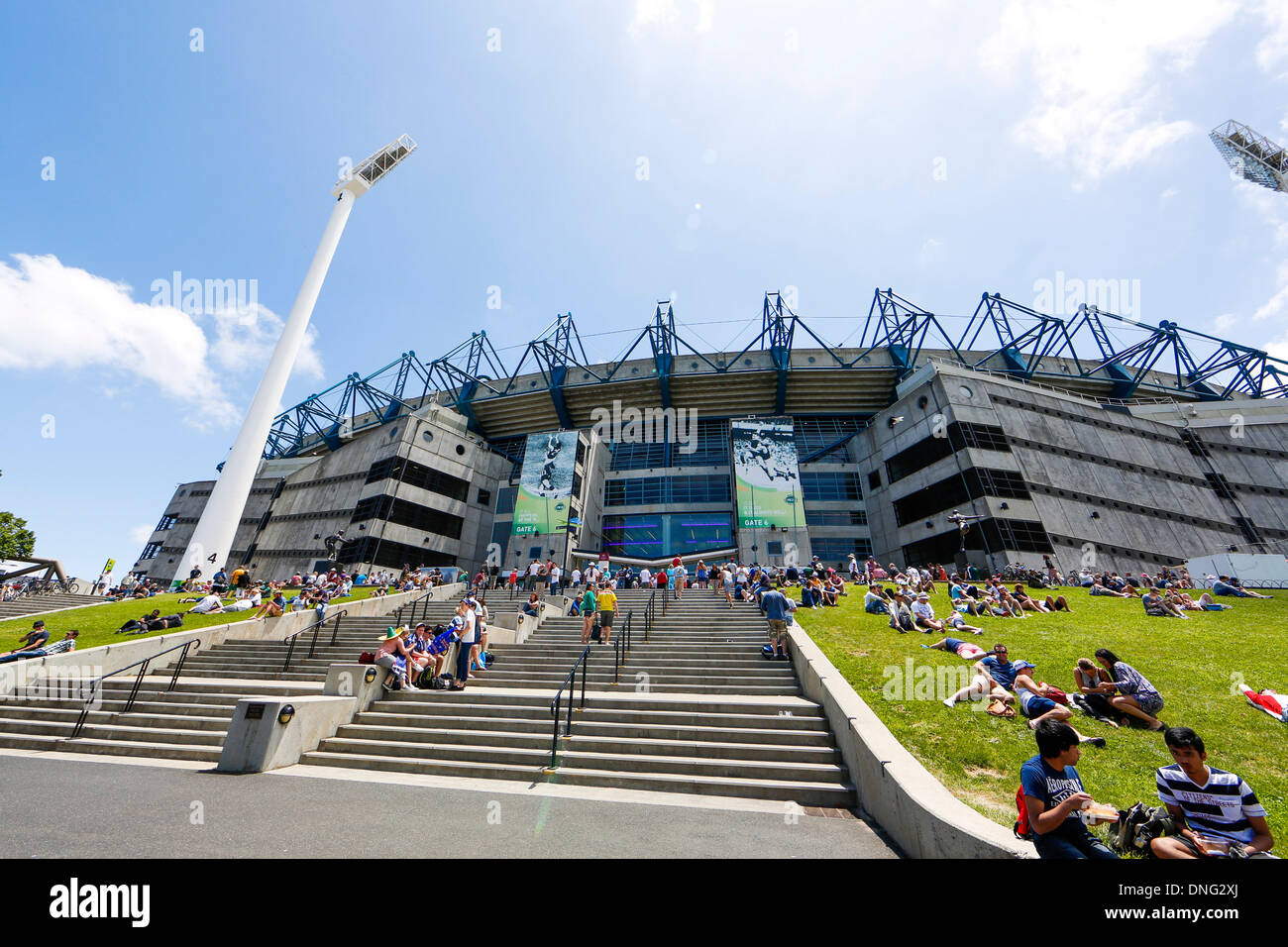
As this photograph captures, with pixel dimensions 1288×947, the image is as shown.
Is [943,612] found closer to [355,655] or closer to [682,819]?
[682,819]

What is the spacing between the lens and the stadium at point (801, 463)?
35.3 metres

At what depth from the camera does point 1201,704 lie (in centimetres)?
761

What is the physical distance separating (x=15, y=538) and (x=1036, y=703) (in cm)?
7208

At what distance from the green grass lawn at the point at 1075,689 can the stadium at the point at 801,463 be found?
796 inches

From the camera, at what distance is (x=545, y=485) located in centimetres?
4156

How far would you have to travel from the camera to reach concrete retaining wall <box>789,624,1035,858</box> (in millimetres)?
3980

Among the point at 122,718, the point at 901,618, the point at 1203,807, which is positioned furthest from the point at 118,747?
the point at 901,618

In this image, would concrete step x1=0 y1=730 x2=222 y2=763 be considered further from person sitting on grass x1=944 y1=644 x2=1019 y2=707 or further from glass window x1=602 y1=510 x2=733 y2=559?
glass window x1=602 y1=510 x2=733 y2=559

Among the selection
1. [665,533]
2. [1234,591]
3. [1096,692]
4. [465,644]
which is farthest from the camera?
[665,533]

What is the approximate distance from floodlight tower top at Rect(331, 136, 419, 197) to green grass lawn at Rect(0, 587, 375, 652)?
44323 mm

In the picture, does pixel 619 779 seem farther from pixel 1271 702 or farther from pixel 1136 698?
pixel 1271 702

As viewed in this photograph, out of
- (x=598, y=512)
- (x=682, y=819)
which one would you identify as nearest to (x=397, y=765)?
(x=682, y=819)
